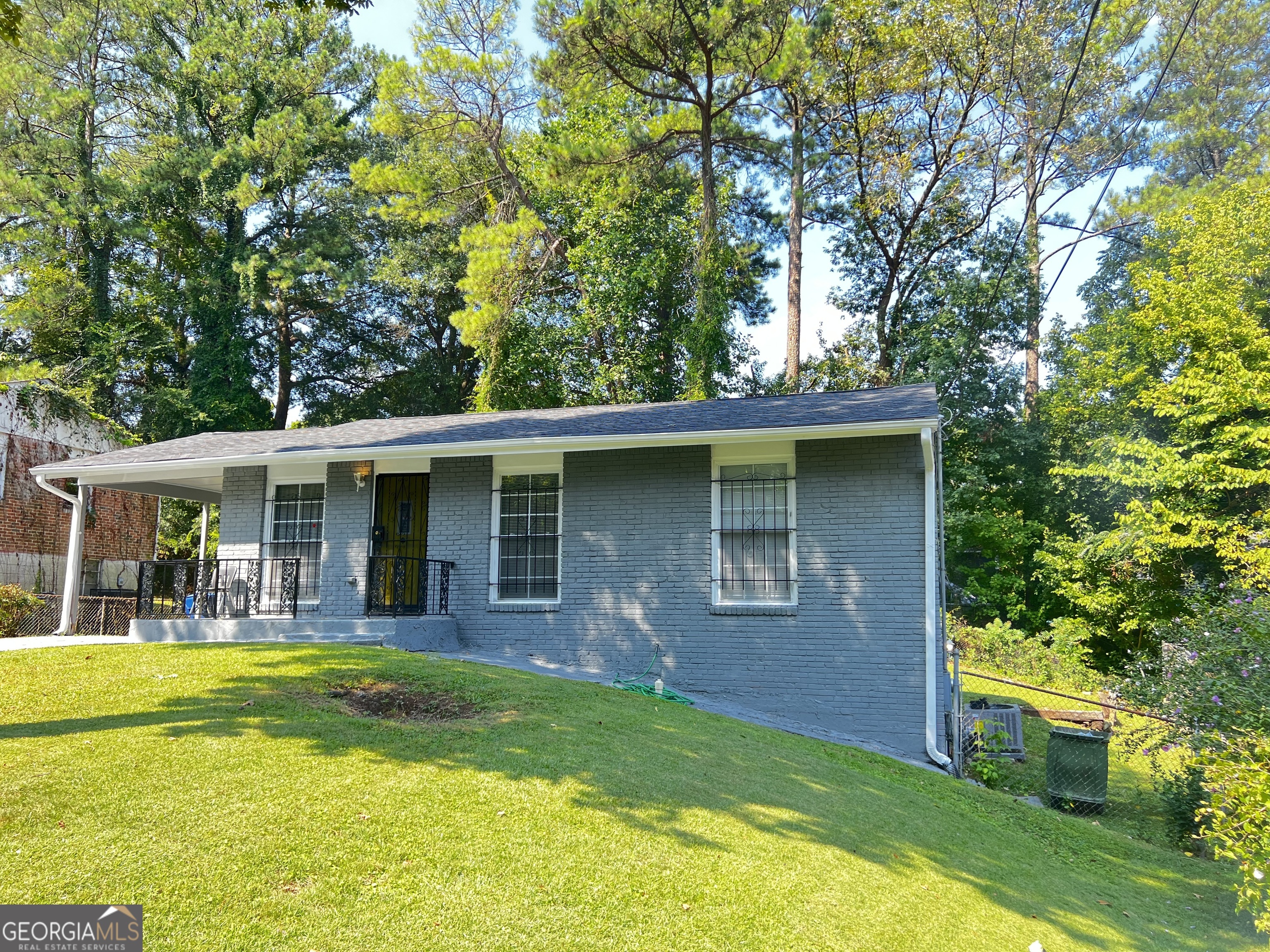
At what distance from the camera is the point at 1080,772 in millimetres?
8961

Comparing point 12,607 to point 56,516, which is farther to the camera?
point 56,516

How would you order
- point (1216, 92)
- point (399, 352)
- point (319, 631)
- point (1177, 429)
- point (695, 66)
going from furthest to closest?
point (399, 352), point (1216, 92), point (695, 66), point (1177, 429), point (319, 631)

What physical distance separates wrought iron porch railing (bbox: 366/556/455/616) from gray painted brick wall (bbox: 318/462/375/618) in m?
0.38

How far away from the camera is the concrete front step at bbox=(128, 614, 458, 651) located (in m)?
10.7

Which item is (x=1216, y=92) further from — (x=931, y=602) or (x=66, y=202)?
(x=66, y=202)

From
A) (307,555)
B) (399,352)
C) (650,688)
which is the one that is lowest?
(650,688)

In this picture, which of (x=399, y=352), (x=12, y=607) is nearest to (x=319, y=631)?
(x=12, y=607)

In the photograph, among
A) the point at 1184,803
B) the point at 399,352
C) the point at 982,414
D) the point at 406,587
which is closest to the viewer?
the point at 1184,803

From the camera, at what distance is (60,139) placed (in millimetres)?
26938

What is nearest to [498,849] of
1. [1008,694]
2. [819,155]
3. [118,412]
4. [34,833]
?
[34,833]

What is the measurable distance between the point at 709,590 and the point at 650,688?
142 cm

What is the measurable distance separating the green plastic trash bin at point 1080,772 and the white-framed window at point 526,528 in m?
6.21

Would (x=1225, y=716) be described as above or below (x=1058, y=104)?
below

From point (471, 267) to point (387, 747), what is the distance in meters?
19.0
